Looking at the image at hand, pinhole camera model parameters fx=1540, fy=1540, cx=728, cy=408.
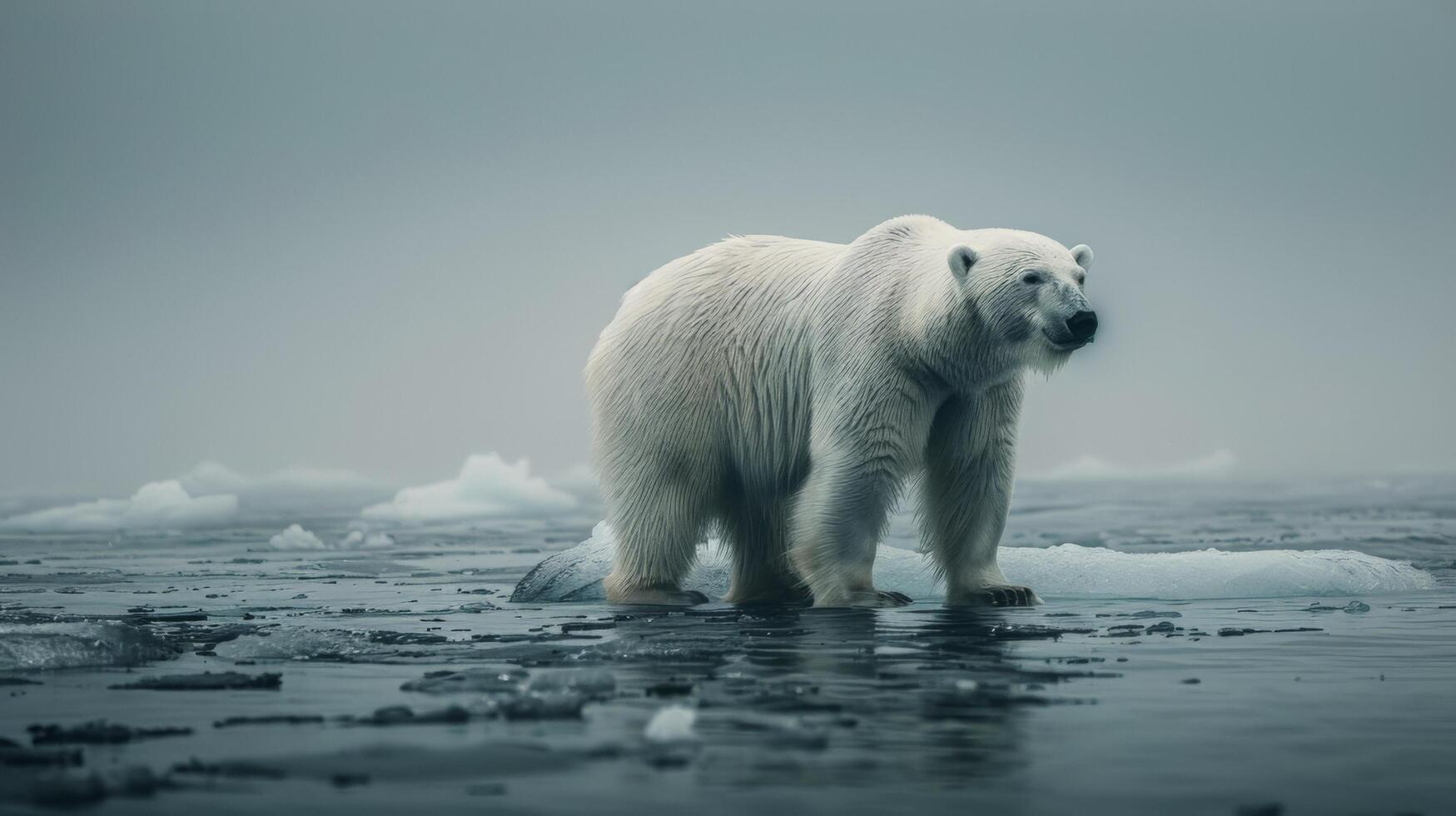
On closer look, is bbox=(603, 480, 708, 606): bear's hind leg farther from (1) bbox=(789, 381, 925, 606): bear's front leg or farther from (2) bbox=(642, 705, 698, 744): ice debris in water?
(2) bbox=(642, 705, 698, 744): ice debris in water

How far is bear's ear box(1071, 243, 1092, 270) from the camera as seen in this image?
836 centimetres

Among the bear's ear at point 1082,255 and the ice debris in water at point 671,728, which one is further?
the bear's ear at point 1082,255

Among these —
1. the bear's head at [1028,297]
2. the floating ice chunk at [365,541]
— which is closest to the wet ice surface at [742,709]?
the bear's head at [1028,297]

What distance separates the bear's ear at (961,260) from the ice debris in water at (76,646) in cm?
415

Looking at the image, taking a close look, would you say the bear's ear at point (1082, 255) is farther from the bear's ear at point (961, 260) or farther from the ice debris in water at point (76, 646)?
the ice debris in water at point (76, 646)

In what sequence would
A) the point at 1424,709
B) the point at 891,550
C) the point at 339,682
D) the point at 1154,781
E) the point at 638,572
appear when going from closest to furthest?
the point at 1154,781
the point at 1424,709
the point at 339,682
the point at 638,572
the point at 891,550

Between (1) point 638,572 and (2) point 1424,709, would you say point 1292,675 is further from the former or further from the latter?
(1) point 638,572

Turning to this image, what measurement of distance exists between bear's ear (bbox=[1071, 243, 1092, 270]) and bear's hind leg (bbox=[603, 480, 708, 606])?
2524 millimetres

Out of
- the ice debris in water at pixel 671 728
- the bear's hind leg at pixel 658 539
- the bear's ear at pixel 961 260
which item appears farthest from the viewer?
the bear's hind leg at pixel 658 539

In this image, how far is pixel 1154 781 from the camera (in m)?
3.37

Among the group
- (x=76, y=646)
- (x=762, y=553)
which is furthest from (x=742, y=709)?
(x=762, y=553)

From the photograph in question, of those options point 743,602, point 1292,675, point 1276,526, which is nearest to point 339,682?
point 1292,675

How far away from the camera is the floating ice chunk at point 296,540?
21359 mm

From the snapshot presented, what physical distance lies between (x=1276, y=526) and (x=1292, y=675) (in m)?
16.3
